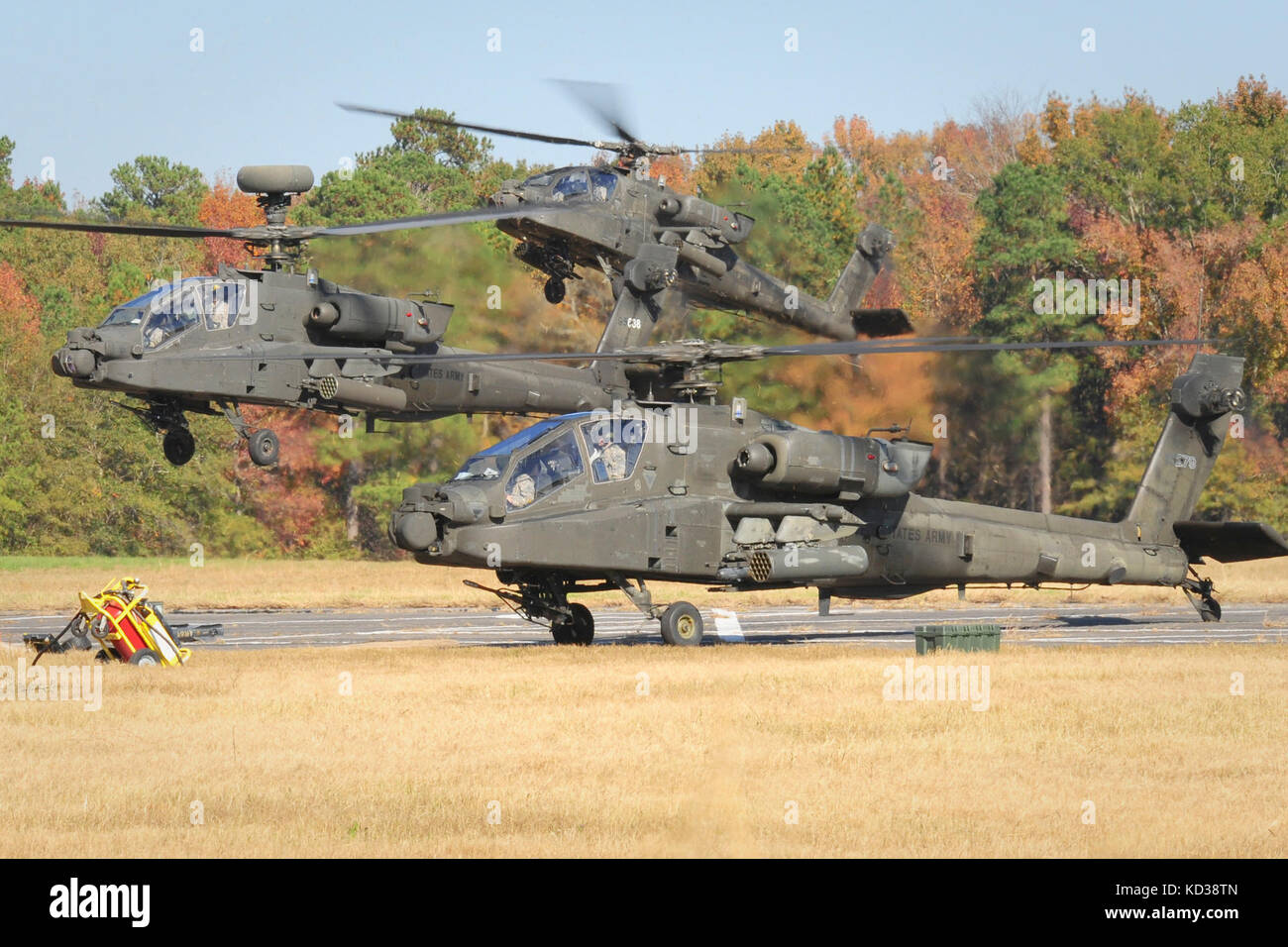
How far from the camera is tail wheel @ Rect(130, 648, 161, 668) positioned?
21.0m

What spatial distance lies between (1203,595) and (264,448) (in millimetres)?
16891

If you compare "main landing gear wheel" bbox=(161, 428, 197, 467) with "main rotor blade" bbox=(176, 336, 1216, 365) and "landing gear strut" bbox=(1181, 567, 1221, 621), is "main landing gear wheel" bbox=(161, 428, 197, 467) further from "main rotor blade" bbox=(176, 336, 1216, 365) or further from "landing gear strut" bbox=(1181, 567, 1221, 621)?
"landing gear strut" bbox=(1181, 567, 1221, 621)

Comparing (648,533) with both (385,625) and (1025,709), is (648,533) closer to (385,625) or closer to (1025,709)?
(1025,709)

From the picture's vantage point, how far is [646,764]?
13.7m

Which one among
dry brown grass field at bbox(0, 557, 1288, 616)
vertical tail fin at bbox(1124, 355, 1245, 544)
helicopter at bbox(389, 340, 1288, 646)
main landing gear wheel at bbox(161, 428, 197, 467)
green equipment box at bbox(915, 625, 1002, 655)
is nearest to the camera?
helicopter at bbox(389, 340, 1288, 646)

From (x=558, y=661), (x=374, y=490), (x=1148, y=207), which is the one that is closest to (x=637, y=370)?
(x=558, y=661)

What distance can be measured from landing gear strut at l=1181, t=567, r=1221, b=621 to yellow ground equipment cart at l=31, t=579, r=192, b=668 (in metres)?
17.3

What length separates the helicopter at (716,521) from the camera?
70.6ft

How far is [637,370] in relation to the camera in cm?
2420

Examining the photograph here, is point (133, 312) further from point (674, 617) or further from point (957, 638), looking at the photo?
point (957, 638)

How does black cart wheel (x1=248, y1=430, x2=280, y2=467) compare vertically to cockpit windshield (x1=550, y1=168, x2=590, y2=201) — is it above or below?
below

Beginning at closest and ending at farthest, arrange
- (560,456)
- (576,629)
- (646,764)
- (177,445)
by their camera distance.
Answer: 1. (646,764)
2. (560,456)
3. (576,629)
4. (177,445)

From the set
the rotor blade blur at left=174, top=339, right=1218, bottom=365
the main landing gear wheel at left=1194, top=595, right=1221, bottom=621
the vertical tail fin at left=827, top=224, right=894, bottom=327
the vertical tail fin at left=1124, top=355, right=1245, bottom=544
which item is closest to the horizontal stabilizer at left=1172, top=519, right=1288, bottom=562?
the vertical tail fin at left=1124, top=355, right=1245, bottom=544

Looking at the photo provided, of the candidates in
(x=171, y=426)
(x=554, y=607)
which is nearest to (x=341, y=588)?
Result: (x=171, y=426)
